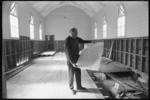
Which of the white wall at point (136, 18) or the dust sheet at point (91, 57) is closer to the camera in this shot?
the dust sheet at point (91, 57)

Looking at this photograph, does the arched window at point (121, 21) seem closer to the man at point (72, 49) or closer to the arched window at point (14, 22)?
the man at point (72, 49)

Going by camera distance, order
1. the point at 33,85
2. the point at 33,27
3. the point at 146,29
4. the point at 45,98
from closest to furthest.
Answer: the point at 45,98, the point at 33,85, the point at 146,29, the point at 33,27

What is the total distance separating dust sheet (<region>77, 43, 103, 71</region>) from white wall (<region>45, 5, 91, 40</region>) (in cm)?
1484

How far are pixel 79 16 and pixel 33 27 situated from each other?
25.6 ft

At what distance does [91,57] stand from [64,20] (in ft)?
50.7

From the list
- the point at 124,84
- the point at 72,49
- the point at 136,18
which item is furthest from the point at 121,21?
the point at 72,49

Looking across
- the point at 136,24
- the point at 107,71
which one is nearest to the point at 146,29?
A: the point at 136,24

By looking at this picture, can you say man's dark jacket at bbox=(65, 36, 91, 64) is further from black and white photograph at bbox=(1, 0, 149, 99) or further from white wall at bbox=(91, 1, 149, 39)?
white wall at bbox=(91, 1, 149, 39)

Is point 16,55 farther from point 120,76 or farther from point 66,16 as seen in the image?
point 66,16

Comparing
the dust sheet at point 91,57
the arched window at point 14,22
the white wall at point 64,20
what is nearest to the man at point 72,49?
the dust sheet at point 91,57

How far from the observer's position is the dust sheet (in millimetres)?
2883

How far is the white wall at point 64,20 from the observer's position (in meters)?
17.5

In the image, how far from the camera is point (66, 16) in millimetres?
17656

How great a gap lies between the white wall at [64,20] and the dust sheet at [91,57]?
14.8 m
